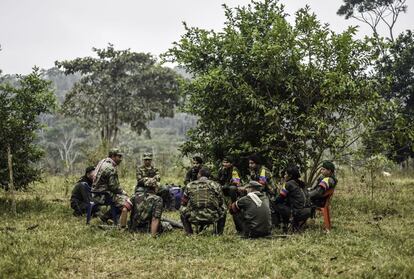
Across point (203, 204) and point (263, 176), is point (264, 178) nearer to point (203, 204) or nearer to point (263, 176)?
point (263, 176)

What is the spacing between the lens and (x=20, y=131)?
44.4ft

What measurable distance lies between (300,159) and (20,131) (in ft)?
28.0

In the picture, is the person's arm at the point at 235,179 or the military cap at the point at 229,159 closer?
the person's arm at the point at 235,179

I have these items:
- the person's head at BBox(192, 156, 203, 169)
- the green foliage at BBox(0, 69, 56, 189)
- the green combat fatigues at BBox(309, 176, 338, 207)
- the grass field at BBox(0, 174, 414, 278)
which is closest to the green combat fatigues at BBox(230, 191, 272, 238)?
the grass field at BBox(0, 174, 414, 278)

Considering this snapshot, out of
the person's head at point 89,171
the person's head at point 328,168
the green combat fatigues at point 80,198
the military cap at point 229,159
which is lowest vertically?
the green combat fatigues at point 80,198

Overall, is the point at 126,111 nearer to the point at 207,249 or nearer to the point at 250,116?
the point at 250,116

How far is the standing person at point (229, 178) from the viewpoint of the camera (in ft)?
39.8

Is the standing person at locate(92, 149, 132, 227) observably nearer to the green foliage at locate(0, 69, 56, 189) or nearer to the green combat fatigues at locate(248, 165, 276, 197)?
the green combat fatigues at locate(248, 165, 276, 197)

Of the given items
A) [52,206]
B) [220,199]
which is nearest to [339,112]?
[220,199]

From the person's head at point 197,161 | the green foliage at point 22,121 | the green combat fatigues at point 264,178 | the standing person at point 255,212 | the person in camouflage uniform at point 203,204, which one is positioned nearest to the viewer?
the standing person at point 255,212

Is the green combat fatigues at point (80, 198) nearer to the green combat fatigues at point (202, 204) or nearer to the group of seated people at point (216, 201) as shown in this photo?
the group of seated people at point (216, 201)

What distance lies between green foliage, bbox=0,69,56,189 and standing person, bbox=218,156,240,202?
228 inches

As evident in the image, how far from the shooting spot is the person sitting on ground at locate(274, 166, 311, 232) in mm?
10523

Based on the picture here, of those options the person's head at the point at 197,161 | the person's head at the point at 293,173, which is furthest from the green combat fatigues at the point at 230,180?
the person's head at the point at 293,173
